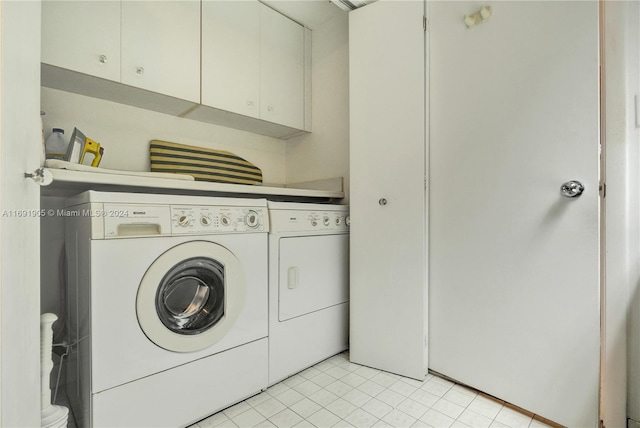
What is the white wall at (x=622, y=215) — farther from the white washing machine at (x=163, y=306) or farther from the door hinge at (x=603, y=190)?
the white washing machine at (x=163, y=306)

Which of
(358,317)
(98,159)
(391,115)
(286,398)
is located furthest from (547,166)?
(98,159)

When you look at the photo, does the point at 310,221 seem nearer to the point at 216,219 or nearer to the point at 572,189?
the point at 216,219

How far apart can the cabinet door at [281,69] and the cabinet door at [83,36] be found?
0.87m

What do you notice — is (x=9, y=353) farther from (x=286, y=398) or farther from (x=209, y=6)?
(x=209, y=6)

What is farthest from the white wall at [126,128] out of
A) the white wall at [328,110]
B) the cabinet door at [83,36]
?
the white wall at [328,110]

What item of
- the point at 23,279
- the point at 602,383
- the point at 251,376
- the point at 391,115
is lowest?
the point at 251,376

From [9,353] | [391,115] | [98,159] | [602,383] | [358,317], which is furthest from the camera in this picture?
[358,317]

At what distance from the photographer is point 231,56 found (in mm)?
1942

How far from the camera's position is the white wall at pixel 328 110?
7.38 ft

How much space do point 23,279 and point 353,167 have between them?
1.53 m

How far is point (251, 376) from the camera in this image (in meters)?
1.46

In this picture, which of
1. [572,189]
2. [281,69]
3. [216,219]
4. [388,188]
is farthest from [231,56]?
[572,189]

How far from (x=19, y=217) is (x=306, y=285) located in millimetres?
1245

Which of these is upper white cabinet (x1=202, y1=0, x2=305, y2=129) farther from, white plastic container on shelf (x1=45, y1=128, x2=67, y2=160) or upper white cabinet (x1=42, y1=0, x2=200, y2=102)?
white plastic container on shelf (x1=45, y1=128, x2=67, y2=160)
